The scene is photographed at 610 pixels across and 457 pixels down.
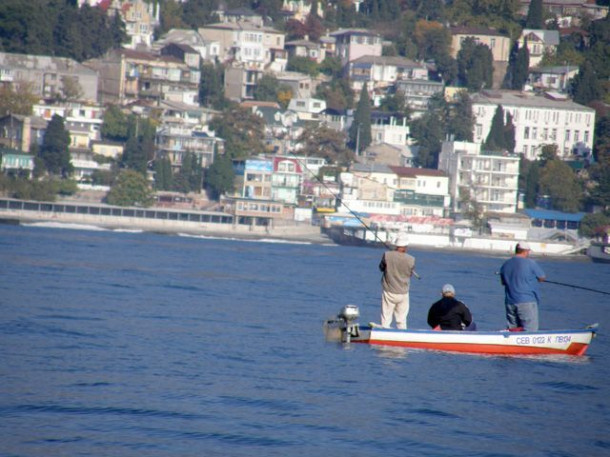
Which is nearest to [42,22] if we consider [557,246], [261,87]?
[261,87]

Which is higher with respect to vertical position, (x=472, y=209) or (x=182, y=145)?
(x=182, y=145)

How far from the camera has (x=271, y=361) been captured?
A: 590 inches

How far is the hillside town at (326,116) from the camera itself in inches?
3342

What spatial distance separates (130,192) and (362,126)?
83.5ft

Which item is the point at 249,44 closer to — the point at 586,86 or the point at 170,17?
the point at 170,17

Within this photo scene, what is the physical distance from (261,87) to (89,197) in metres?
31.3

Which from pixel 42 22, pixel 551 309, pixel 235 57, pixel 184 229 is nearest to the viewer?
pixel 551 309

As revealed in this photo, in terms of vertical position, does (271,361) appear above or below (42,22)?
below

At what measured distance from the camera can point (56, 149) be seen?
272 feet

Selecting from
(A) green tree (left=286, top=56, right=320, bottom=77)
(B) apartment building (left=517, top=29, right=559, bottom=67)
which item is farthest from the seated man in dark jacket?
(B) apartment building (left=517, top=29, right=559, bottom=67)

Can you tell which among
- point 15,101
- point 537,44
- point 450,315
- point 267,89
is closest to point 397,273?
point 450,315

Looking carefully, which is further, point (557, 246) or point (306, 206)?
point (306, 206)

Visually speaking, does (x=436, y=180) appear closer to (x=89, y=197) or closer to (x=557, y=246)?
(x=557, y=246)

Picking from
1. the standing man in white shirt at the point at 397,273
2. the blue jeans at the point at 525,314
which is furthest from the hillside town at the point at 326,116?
the standing man in white shirt at the point at 397,273
